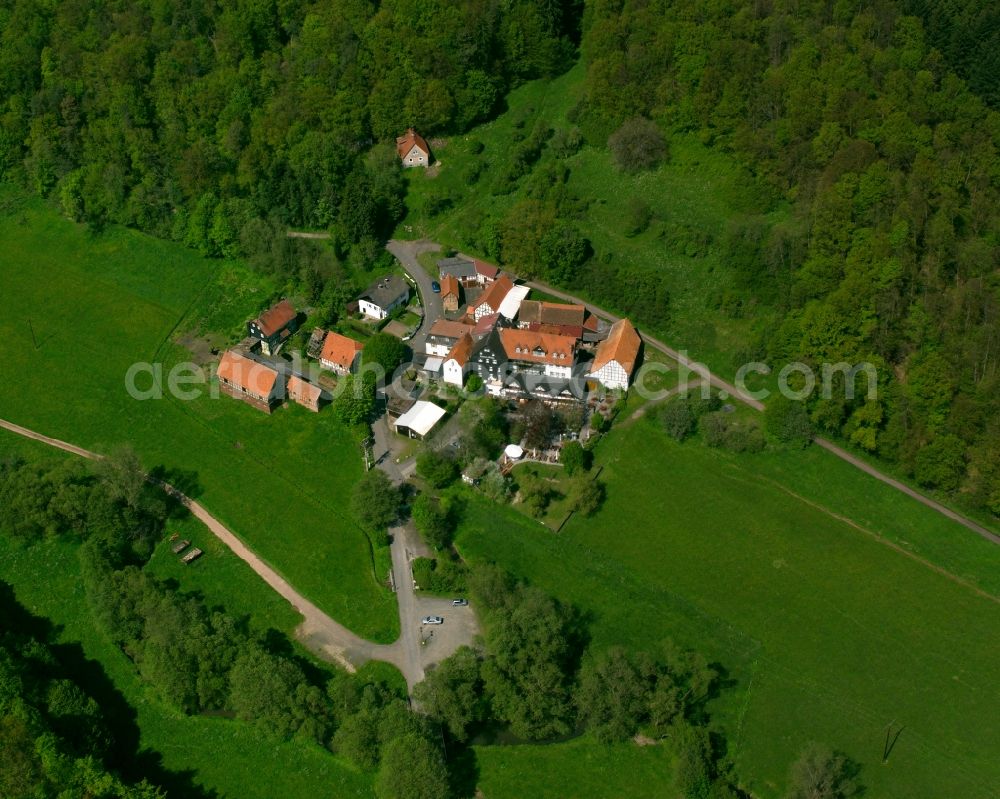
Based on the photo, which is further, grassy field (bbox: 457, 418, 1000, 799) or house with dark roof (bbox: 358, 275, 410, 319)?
house with dark roof (bbox: 358, 275, 410, 319)

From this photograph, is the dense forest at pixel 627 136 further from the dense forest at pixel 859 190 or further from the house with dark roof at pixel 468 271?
the house with dark roof at pixel 468 271

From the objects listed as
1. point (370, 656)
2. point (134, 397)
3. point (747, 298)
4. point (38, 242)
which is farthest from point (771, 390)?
point (38, 242)

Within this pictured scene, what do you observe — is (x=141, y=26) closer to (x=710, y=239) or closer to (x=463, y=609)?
(x=710, y=239)

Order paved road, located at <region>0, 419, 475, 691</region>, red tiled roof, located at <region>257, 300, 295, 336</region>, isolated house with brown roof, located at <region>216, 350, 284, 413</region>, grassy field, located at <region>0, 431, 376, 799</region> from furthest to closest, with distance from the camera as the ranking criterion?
red tiled roof, located at <region>257, 300, 295, 336</region> → isolated house with brown roof, located at <region>216, 350, 284, 413</region> → paved road, located at <region>0, 419, 475, 691</region> → grassy field, located at <region>0, 431, 376, 799</region>

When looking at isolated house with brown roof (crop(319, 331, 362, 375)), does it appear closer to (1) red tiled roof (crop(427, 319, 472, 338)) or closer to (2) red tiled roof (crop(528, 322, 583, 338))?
(1) red tiled roof (crop(427, 319, 472, 338))

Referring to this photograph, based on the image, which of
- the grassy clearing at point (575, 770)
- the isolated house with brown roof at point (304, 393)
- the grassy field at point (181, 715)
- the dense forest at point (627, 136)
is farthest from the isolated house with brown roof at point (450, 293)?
the grassy clearing at point (575, 770)

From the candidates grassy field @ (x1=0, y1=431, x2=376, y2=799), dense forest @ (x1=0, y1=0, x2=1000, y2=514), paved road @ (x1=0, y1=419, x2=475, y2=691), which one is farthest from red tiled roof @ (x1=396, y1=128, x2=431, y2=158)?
grassy field @ (x1=0, y1=431, x2=376, y2=799)
